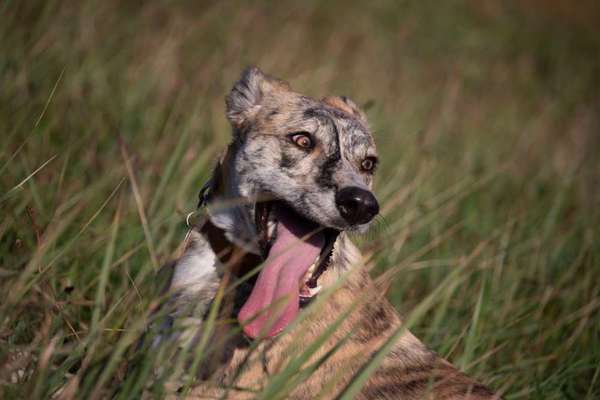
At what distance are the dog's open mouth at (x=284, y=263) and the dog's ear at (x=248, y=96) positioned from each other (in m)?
0.73

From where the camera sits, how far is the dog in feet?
8.57

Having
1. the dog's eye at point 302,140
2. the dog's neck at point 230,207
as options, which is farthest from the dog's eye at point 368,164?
the dog's neck at point 230,207

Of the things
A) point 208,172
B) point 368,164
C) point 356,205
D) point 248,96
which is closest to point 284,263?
point 356,205

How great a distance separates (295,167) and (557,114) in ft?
28.2

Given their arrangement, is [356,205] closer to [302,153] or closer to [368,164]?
[302,153]

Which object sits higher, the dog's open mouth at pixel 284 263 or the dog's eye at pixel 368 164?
the dog's eye at pixel 368 164

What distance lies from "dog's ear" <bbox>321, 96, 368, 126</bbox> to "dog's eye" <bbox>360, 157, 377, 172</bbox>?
0.46 metres

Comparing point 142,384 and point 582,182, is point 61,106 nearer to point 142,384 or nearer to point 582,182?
point 142,384

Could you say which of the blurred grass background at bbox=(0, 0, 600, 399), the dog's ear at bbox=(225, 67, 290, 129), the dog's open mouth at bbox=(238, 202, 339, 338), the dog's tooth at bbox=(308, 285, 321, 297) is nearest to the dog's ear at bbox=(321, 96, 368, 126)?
the dog's ear at bbox=(225, 67, 290, 129)

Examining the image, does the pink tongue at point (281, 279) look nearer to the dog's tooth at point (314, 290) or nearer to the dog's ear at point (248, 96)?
the dog's tooth at point (314, 290)

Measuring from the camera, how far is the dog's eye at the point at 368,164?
341cm

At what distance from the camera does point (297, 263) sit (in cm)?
274

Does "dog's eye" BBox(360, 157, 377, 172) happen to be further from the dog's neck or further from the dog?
the dog's neck

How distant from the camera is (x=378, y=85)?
7.63 meters
